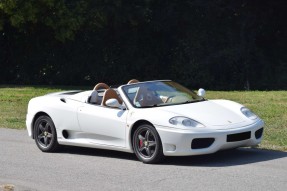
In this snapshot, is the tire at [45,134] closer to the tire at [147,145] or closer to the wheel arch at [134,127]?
the wheel arch at [134,127]

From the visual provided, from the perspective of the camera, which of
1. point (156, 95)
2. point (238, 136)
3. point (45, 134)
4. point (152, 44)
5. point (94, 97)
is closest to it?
point (238, 136)

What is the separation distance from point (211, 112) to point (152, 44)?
24430 mm

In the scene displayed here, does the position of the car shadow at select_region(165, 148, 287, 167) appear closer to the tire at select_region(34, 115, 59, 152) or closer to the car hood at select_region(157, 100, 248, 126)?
the car hood at select_region(157, 100, 248, 126)

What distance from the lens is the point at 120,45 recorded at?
115ft

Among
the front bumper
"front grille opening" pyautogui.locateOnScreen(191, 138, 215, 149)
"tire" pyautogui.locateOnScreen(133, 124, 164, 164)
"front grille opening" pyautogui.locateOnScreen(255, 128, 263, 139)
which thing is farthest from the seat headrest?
"front grille opening" pyautogui.locateOnScreen(255, 128, 263, 139)

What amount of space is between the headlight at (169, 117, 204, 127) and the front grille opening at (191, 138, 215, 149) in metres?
0.23

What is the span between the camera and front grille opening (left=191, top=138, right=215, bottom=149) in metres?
10.2

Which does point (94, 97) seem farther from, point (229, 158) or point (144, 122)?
point (229, 158)

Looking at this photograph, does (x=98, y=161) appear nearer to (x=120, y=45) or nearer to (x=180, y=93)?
(x=180, y=93)

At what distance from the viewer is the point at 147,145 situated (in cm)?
1048

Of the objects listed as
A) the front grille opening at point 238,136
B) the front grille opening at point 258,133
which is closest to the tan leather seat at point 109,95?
the front grille opening at point 238,136

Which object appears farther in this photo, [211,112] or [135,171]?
[211,112]

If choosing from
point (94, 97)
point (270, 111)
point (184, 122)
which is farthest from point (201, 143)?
point (270, 111)

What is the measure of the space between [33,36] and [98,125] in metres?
23.5
